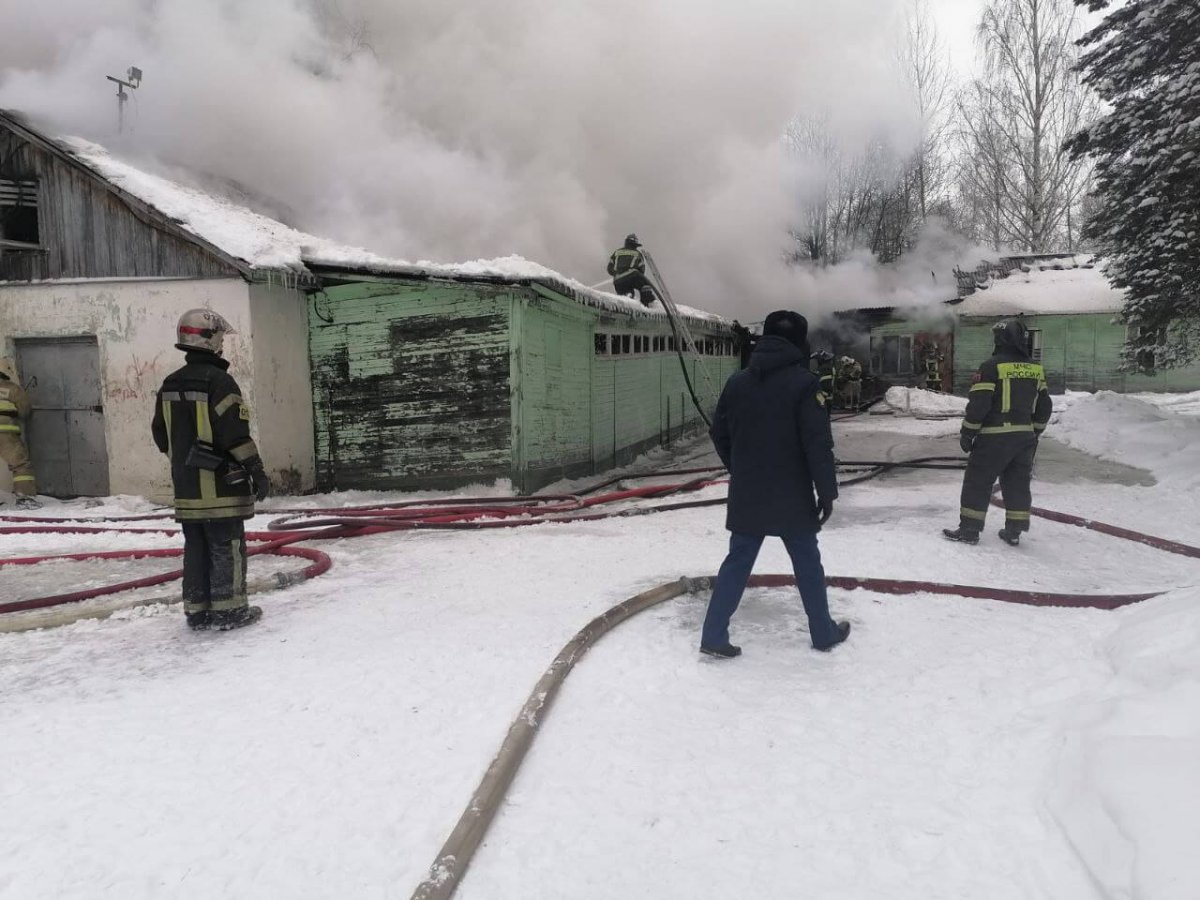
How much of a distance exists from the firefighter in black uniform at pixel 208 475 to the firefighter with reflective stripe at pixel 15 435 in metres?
6.00

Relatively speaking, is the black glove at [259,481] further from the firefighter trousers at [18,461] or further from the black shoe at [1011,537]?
the firefighter trousers at [18,461]

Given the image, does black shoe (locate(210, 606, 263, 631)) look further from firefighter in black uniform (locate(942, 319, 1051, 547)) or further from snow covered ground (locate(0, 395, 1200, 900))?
firefighter in black uniform (locate(942, 319, 1051, 547))

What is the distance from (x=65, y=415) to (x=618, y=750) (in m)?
9.21

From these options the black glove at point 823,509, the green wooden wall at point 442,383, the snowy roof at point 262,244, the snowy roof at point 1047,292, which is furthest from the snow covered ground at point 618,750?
the snowy roof at point 1047,292

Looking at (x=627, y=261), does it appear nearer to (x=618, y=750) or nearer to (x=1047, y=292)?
(x=618, y=750)

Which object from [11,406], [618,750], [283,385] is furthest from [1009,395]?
[11,406]

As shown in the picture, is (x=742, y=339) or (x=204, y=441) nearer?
(x=204, y=441)

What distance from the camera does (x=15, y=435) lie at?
859cm

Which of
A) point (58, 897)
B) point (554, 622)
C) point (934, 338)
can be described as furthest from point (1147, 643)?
point (934, 338)

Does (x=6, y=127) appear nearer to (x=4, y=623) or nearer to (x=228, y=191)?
(x=228, y=191)

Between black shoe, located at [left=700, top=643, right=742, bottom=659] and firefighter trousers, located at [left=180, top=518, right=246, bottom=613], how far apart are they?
2.58 metres

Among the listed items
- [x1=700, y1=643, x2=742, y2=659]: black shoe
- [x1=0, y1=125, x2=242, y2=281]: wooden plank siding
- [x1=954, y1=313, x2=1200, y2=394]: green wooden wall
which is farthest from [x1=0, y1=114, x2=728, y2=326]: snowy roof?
[x1=954, y1=313, x2=1200, y2=394]: green wooden wall

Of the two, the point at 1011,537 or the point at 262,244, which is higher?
the point at 262,244

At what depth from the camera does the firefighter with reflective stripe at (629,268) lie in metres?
11.5
